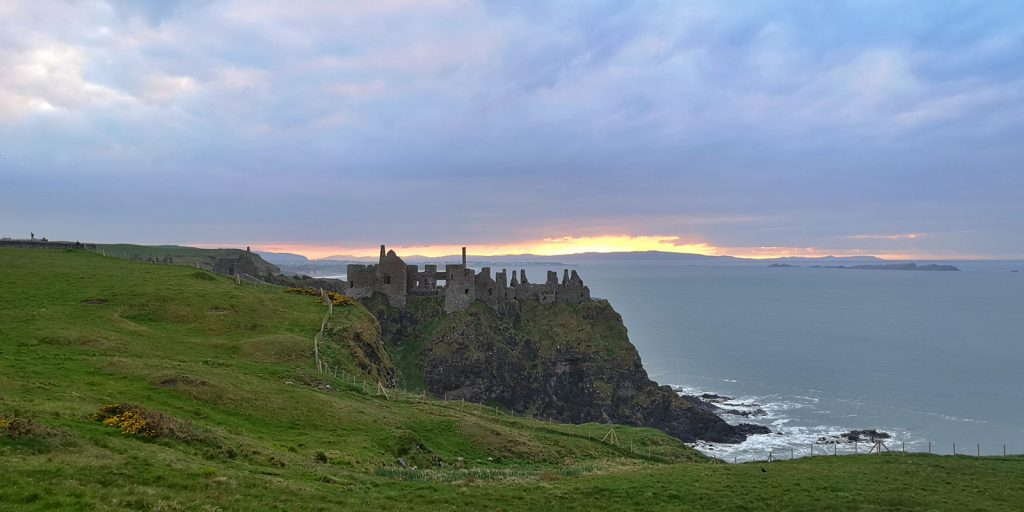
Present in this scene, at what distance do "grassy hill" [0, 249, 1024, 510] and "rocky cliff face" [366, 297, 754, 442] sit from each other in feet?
133

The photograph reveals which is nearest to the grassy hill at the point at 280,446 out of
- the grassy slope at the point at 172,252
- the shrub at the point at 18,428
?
the shrub at the point at 18,428

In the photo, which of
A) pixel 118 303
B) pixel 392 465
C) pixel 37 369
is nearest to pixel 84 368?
pixel 37 369

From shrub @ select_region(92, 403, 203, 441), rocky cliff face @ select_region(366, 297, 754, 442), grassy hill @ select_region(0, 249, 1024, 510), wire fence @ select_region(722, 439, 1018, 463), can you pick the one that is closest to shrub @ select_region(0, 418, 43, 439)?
grassy hill @ select_region(0, 249, 1024, 510)

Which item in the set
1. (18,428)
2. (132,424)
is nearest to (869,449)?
(132,424)

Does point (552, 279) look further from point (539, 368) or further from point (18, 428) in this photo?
point (18, 428)

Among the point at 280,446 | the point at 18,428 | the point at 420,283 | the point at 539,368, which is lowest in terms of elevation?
the point at 539,368

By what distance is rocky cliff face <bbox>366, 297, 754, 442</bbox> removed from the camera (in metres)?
95.1

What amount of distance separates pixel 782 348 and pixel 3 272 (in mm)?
176864

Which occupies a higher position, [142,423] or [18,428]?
[18,428]

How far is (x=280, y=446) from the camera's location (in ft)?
91.0

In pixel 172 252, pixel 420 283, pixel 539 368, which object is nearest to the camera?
pixel 539 368

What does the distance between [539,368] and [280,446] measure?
75.7 m

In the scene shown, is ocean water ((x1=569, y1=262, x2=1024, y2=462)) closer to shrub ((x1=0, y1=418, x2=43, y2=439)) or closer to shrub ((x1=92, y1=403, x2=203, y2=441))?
shrub ((x1=92, y1=403, x2=203, y2=441))

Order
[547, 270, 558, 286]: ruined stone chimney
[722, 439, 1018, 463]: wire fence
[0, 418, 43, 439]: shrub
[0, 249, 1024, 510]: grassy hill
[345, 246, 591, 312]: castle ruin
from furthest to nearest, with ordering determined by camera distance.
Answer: [547, 270, 558, 286]: ruined stone chimney → [345, 246, 591, 312]: castle ruin → [722, 439, 1018, 463]: wire fence → [0, 418, 43, 439]: shrub → [0, 249, 1024, 510]: grassy hill
